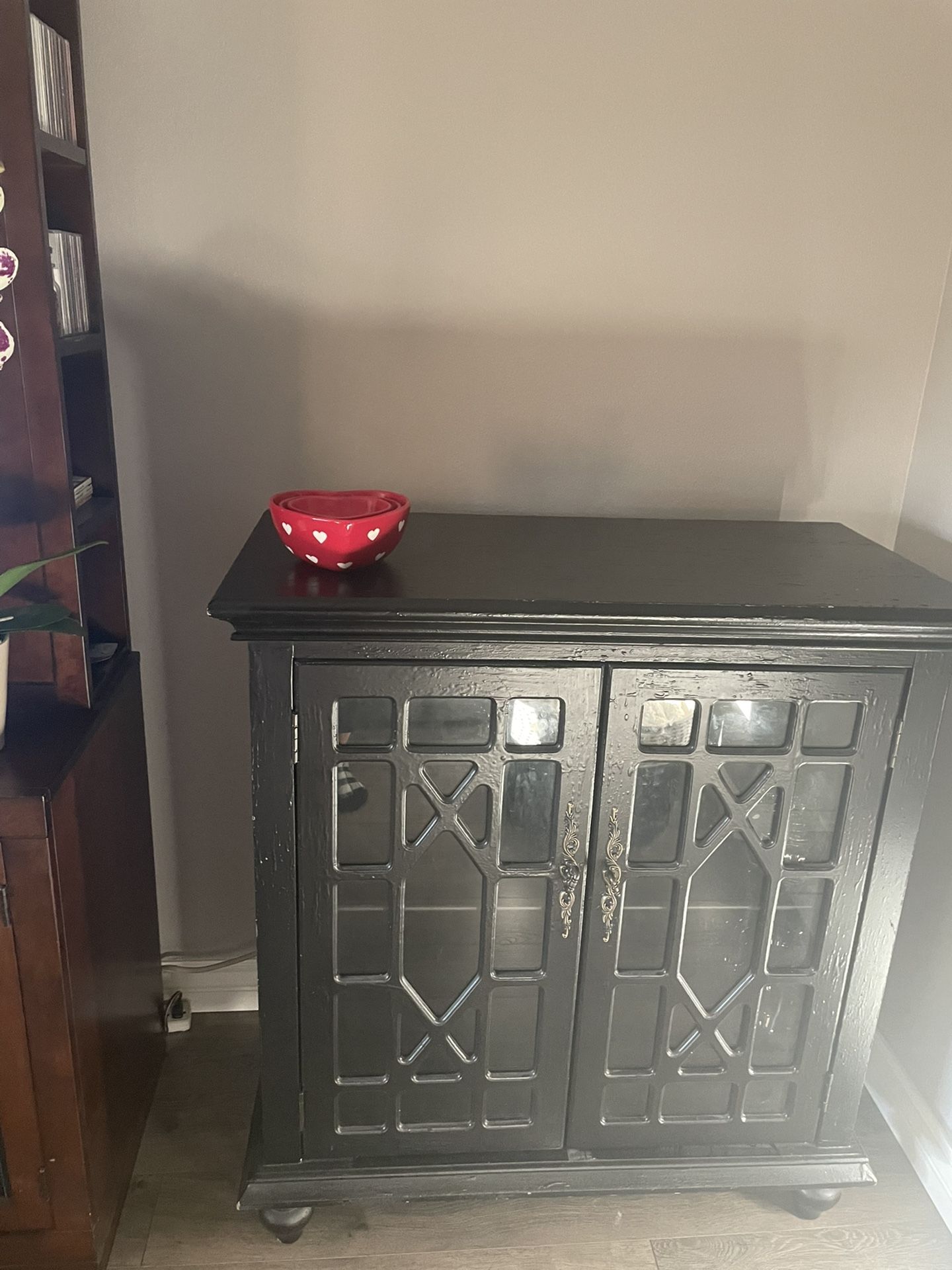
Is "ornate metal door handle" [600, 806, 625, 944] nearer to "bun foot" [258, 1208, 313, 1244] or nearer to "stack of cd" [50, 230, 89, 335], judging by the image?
"bun foot" [258, 1208, 313, 1244]

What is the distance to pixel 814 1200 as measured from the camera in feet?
5.03

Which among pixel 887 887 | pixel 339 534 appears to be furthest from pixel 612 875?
pixel 339 534

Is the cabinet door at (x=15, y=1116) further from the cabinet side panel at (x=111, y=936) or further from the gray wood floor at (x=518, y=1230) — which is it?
the gray wood floor at (x=518, y=1230)

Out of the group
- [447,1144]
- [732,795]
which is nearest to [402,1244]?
[447,1144]

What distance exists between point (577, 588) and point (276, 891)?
0.58 meters

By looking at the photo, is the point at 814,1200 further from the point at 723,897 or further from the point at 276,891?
the point at 276,891

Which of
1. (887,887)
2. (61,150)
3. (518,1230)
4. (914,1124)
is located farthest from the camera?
(914,1124)

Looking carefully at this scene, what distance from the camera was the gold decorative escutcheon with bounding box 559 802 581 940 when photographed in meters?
1.31

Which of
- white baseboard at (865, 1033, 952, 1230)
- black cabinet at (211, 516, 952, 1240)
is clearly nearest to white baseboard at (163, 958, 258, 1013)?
black cabinet at (211, 516, 952, 1240)

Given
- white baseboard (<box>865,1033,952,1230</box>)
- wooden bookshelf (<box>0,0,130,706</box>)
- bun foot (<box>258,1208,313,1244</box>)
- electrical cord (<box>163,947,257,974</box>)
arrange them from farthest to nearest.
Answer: electrical cord (<box>163,947,257,974</box>) → white baseboard (<box>865,1033,952,1230</box>) → bun foot (<box>258,1208,313,1244</box>) → wooden bookshelf (<box>0,0,130,706</box>)

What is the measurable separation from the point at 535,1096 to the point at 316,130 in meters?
1.54

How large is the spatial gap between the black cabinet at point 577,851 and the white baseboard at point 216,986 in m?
0.43

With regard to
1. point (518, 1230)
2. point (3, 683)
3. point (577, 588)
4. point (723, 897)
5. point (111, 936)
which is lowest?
point (518, 1230)

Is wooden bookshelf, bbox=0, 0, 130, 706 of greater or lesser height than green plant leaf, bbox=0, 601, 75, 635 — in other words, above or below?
above
